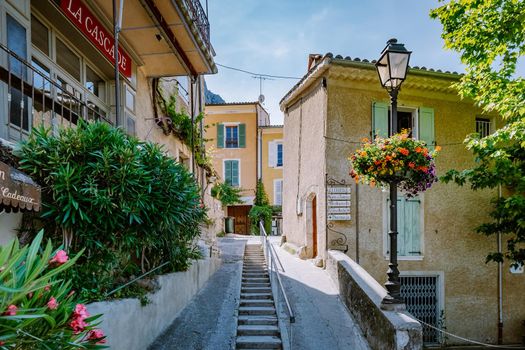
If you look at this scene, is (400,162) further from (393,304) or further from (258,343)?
(258,343)

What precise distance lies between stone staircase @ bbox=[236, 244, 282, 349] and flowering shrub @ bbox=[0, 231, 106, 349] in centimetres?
436

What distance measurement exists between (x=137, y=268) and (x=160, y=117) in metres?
4.60

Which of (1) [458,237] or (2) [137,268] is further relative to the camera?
(1) [458,237]

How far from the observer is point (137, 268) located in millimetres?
5926

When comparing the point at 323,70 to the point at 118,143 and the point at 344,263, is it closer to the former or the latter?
the point at 344,263

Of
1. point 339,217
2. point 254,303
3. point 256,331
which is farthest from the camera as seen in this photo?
point 339,217

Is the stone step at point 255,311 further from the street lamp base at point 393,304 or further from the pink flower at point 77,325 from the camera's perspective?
the pink flower at point 77,325

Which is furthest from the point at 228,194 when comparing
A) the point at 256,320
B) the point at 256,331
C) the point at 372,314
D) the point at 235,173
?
the point at 372,314

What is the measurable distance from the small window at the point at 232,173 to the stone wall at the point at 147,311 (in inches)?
731

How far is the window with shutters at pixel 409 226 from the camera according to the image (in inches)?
421

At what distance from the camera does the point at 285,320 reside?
23.8ft

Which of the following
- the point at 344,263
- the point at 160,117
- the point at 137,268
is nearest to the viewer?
the point at 137,268

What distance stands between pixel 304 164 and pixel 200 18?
18.9 ft

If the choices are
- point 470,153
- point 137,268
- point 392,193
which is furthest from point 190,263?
point 470,153
